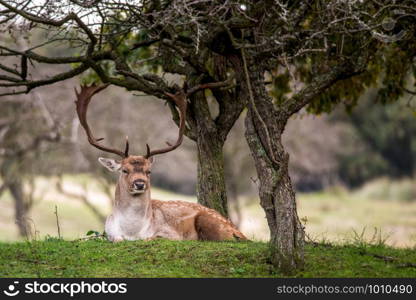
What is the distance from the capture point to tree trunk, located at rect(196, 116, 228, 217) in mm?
12367

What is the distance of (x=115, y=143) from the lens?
31172 millimetres

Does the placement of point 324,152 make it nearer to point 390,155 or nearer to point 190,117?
point 390,155

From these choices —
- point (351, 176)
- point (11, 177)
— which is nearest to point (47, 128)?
point (11, 177)

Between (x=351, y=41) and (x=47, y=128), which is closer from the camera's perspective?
(x=351, y=41)

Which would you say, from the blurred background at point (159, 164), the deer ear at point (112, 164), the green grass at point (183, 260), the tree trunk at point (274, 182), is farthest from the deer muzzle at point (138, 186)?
the blurred background at point (159, 164)

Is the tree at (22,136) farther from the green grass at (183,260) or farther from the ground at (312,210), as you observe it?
the green grass at (183,260)

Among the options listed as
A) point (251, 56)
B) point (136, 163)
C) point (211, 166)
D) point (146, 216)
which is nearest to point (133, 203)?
point (146, 216)

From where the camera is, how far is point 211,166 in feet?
40.6

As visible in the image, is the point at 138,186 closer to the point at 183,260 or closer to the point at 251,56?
the point at 183,260

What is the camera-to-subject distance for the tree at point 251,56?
902cm

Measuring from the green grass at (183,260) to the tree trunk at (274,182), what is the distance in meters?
0.26

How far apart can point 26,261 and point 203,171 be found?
3.93 m

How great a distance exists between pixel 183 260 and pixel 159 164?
23979 millimetres

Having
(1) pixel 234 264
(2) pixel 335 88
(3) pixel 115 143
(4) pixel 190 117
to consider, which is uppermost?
(3) pixel 115 143
